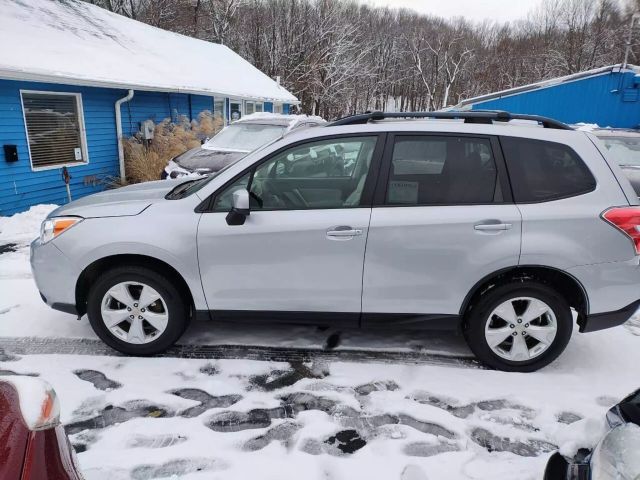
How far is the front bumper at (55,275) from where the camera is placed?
3.46m

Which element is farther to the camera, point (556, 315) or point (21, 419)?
point (556, 315)

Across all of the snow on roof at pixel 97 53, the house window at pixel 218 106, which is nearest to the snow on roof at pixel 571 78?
the snow on roof at pixel 97 53

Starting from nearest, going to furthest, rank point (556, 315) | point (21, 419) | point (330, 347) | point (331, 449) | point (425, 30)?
point (21, 419), point (331, 449), point (556, 315), point (330, 347), point (425, 30)

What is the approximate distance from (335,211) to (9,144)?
7.89 meters

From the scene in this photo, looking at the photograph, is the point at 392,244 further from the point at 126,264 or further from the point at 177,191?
the point at 126,264

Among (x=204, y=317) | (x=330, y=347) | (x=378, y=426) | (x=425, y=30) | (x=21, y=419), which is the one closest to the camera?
(x=21, y=419)

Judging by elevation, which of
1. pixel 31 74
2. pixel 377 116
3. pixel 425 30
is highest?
pixel 425 30

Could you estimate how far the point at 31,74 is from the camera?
795 centimetres

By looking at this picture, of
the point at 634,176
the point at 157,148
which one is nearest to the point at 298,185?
the point at 634,176

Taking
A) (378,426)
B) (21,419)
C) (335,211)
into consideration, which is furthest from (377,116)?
(21,419)

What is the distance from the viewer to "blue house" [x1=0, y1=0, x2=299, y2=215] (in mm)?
8453

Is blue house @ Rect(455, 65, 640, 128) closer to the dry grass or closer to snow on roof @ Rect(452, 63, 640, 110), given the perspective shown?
snow on roof @ Rect(452, 63, 640, 110)

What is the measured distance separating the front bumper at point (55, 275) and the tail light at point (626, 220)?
12.7 ft

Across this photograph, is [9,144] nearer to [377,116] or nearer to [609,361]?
[377,116]
